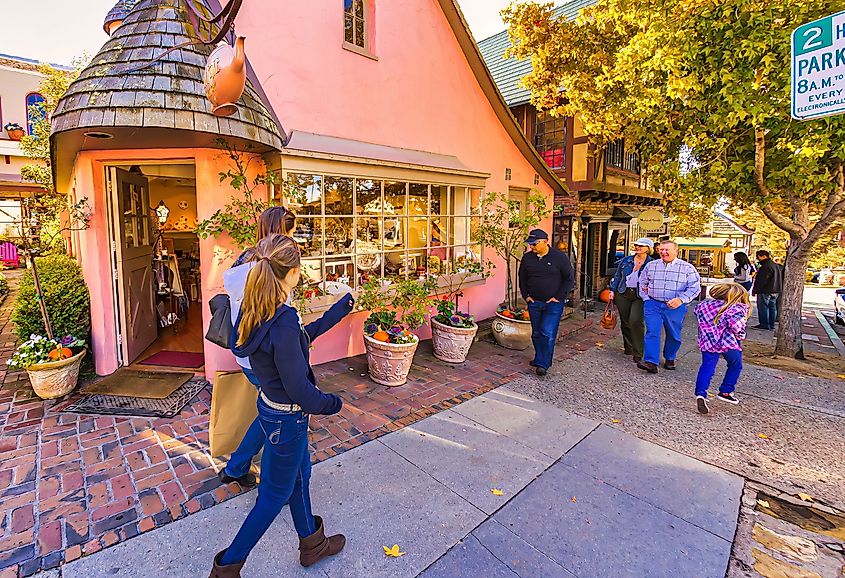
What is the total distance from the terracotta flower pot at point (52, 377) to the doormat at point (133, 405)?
0.21 meters

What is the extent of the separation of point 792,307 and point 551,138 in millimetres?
6734

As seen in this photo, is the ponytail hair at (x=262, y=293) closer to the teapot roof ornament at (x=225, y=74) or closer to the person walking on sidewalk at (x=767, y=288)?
the teapot roof ornament at (x=225, y=74)

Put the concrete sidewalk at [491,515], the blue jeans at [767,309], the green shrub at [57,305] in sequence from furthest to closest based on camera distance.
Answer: the blue jeans at [767,309]
the green shrub at [57,305]
the concrete sidewalk at [491,515]

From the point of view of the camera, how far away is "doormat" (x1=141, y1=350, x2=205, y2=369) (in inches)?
218

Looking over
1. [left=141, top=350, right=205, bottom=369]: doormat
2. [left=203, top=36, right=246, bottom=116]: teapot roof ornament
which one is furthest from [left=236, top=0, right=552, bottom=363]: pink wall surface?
[left=203, top=36, right=246, bottom=116]: teapot roof ornament

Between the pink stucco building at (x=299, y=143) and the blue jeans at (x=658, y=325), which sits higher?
the pink stucco building at (x=299, y=143)

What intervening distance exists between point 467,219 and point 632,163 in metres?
7.90

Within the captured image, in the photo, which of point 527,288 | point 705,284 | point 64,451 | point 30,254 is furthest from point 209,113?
point 705,284

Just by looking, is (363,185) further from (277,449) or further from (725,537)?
(725,537)

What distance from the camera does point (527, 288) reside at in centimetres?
598

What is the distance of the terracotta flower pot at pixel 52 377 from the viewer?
4367mm

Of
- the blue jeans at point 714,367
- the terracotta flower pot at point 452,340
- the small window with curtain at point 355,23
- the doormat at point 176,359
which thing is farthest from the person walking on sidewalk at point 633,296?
the doormat at point 176,359

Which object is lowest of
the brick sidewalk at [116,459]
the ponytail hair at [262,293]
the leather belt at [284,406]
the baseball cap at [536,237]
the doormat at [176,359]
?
the brick sidewalk at [116,459]

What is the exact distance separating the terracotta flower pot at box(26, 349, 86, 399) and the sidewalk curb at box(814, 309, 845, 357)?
11404 mm
